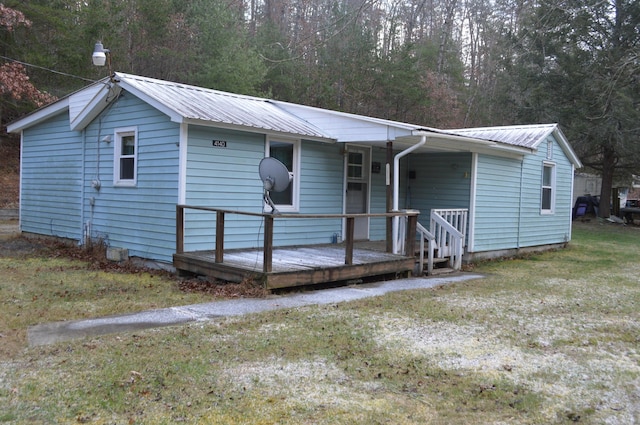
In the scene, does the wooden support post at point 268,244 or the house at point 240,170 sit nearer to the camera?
the wooden support post at point 268,244

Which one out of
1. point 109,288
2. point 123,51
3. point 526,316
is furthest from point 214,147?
point 123,51

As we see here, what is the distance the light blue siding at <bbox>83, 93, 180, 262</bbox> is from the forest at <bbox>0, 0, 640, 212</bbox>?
7.53 meters

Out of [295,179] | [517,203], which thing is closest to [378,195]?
[295,179]

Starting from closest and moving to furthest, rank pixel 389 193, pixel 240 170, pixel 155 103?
pixel 155 103
pixel 240 170
pixel 389 193

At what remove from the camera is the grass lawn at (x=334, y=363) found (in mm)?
3680

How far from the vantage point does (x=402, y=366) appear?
4645mm

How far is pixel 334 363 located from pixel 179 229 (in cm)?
475

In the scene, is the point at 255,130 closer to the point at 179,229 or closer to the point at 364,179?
the point at 179,229

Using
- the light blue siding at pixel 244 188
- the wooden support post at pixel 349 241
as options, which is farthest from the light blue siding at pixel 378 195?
the wooden support post at pixel 349 241

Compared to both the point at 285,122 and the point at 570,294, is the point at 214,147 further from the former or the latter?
the point at 570,294

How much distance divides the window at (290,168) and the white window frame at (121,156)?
96.9 inches

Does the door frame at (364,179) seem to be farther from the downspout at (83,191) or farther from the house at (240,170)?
the downspout at (83,191)

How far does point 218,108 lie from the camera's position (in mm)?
9750

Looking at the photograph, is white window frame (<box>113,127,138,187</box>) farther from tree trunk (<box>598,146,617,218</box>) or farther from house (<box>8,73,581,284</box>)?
tree trunk (<box>598,146,617,218</box>)
